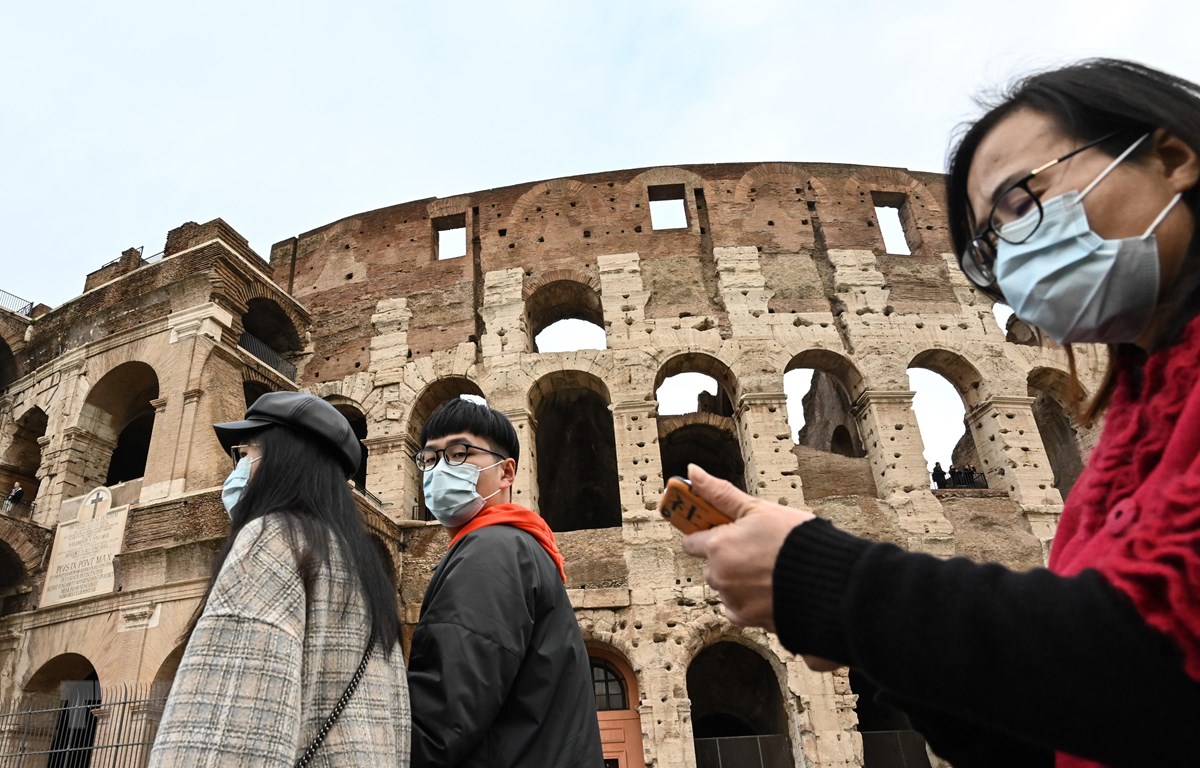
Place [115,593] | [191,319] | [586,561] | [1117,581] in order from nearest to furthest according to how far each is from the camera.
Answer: [1117,581]
[115,593]
[586,561]
[191,319]

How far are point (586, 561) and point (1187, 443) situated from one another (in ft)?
39.6

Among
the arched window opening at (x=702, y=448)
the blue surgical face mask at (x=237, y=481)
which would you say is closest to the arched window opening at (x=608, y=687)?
the arched window opening at (x=702, y=448)

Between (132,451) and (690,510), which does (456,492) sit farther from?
(132,451)

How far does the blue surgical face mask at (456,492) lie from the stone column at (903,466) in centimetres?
1113

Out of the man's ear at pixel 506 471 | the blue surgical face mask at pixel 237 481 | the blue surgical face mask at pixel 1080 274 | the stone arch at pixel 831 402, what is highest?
the stone arch at pixel 831 402

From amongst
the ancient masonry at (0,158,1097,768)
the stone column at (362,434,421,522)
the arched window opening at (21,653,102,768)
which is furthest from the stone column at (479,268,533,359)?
the arched window opening at (21,653,102,768)

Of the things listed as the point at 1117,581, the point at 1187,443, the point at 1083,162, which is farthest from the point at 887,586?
the point at 1083,162

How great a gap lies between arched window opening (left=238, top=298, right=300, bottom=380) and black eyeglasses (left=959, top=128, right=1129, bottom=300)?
1520 cm

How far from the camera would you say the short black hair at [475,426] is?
10.7ft

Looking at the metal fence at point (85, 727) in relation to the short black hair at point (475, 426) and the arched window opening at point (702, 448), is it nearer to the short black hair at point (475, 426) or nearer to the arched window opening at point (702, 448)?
the short black hair at point (475, 426)

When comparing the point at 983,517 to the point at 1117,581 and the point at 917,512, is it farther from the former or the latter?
the point at 1117,581

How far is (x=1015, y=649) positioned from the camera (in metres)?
0.94

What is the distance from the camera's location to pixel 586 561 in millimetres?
12680

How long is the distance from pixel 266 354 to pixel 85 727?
7001 mm
